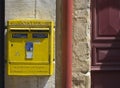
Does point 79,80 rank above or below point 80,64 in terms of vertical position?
below

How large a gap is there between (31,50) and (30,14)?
527 mm

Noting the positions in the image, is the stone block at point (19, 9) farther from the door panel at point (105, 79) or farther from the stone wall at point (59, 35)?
the door panel at point (105, 79)

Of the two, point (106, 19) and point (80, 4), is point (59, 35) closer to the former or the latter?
point (80, 4)

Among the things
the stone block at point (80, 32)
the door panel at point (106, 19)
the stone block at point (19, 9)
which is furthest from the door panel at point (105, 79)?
the stone block at point (19, 9)

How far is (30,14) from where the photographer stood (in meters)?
6.76

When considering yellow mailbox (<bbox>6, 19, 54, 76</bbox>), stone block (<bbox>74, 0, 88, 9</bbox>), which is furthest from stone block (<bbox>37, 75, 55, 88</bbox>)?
stone block (<bbox>74, 0, 88, 9</bbox>)

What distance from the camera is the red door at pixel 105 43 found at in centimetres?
751


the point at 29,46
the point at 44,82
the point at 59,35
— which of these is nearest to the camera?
the point at 29,46

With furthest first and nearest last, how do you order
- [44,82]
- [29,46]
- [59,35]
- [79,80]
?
[79,80], [59,35], [44,82], [29,46]

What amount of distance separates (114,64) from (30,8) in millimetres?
1598

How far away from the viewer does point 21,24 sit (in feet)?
21.5

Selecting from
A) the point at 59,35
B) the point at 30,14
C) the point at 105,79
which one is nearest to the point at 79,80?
the point at 105,79

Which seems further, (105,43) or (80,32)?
(105,43)

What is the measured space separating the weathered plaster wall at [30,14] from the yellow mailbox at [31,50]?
0.20 m
